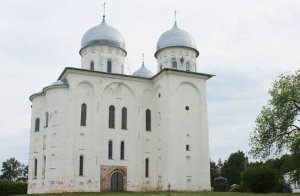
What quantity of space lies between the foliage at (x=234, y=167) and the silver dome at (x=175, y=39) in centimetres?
2413

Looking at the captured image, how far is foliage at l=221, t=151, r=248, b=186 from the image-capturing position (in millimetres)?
55438

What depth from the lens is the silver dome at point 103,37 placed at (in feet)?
119

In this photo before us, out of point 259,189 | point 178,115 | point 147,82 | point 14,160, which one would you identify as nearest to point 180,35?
point 147,82

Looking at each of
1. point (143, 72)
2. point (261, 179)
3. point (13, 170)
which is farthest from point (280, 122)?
point (13, 170)

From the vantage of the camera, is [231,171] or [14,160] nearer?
[231,171]

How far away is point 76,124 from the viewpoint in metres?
31.2

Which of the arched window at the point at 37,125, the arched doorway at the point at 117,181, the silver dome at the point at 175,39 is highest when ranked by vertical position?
the silver dome at the point at 175,39

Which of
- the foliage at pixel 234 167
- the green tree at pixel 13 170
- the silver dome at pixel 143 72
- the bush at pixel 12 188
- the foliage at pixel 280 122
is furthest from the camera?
the green tree at pixel 13 170

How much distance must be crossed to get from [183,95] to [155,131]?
12.9 ft

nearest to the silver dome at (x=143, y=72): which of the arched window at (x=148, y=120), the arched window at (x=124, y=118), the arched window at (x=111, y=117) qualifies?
the arched window at (x=148, y=120)

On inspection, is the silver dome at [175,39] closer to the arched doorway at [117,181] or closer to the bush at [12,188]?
the arched doorway at [117,181]

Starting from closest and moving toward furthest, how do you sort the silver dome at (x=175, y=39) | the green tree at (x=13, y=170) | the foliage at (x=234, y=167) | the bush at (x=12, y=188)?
the silver dome at (x=175, y=39) → the bush at (x=12, y=188) → the foliage at (x=234, y=167) → the green tree at (x=13, y=170)

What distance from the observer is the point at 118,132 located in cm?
3269

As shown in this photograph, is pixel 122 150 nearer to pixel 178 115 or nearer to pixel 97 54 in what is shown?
pixel 178 115
